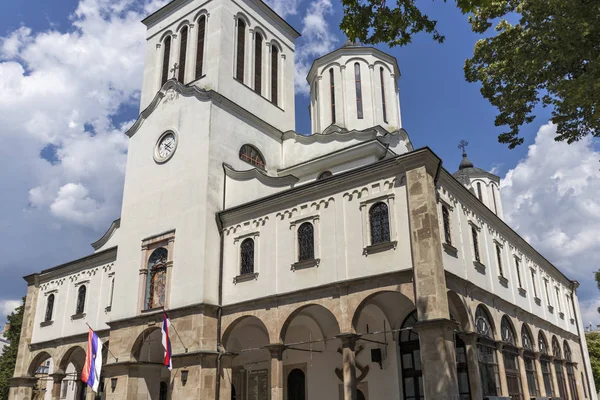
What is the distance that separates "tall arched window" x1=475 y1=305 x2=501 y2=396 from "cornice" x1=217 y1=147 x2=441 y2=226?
5209 mm

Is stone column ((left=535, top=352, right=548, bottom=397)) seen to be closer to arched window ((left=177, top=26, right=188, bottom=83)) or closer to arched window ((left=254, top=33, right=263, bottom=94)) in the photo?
arched window ((left=254, top=33, right=263, bottom=94))

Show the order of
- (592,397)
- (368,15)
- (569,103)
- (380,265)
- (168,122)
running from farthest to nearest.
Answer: (592,397)
(168,122)
(380,265)
(569,103)
(368,15)

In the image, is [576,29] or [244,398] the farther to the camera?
[244,398]

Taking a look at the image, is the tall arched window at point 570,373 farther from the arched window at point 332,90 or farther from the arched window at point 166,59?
the arched window at point 166,59

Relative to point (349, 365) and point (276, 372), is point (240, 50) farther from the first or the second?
point (349, 365)

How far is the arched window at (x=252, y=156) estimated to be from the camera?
23516 mm

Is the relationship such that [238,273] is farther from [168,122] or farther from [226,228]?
[168,122]

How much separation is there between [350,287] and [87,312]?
551 inches

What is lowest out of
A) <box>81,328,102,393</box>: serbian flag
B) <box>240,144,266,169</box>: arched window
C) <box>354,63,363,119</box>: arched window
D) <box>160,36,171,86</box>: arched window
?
<box>81,328,102,393</box>: serbian flag

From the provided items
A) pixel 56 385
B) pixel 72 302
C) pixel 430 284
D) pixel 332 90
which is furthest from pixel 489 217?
pixel 56 385

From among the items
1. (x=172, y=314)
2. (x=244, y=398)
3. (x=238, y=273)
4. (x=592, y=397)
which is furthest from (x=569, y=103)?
(x=592, y=397)

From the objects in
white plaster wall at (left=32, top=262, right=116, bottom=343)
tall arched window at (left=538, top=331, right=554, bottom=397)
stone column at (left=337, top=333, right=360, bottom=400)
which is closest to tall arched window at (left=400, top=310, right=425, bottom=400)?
stone column at (left=337, top=333, right=360, bottom=400)

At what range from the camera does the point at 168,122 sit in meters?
23.9

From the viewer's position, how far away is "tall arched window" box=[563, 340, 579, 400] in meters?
26.0
